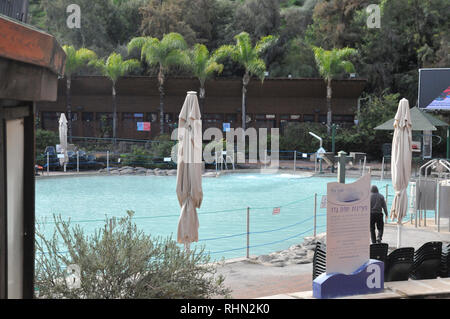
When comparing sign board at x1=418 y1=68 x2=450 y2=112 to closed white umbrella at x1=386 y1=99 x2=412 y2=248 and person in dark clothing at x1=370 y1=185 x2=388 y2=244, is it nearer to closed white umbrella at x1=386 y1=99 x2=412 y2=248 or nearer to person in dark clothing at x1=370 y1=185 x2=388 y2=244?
closed white umbrella at x1=386 y1=99 x2=412 y2=248

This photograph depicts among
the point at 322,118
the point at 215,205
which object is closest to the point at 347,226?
the point at 215,205

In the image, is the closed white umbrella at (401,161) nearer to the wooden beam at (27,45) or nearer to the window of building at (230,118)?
the wooden beam at (27,45)

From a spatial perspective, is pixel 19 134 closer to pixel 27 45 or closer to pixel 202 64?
pixel 27 45

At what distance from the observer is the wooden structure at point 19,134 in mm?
3516

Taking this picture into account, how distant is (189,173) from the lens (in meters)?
10.4

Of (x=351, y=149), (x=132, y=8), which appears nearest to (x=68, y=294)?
(x=351, y=149)

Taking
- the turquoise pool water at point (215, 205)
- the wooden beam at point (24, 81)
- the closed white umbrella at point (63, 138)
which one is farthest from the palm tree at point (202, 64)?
the wooden beam at point (24, 81)

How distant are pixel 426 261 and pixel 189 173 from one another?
425 centimetres

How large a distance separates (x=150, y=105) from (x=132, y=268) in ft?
110

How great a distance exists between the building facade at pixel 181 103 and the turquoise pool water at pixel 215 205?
39.6 ft

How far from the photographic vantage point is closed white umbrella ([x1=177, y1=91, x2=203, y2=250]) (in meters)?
10.4

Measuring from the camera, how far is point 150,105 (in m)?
39.9

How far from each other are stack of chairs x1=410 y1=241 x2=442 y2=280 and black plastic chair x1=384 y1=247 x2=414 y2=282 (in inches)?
13.6
